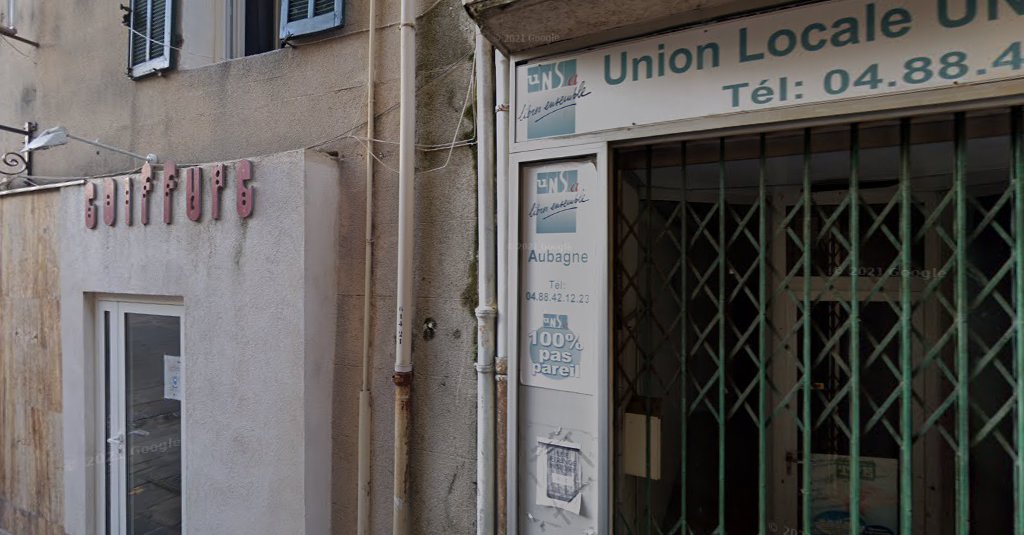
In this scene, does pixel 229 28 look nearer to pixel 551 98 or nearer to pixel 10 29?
pixel 10 29

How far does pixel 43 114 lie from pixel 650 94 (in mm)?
5580

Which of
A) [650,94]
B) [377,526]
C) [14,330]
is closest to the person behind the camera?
[650,94]

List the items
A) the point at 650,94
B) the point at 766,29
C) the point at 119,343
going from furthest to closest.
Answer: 1. the point at 119,343
2. the point at 650,94
3. the point at 766,29

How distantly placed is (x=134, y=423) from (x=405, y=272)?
3.08 m

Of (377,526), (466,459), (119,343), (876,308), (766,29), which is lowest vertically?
(377,526)

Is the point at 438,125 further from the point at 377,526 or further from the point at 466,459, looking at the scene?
the point at 377,526

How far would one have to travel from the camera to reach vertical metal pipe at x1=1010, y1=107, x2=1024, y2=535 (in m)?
1.95

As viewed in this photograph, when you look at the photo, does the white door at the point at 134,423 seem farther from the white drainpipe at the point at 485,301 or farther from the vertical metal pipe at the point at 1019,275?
the vertical metal pipe at the point at 1019,275

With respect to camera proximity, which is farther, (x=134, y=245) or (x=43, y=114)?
(x=43, y=114)

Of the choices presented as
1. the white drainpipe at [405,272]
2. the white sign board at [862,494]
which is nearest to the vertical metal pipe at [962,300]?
the white sign board at [862,494]

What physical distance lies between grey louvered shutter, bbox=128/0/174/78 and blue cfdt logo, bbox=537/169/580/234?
10.6ft

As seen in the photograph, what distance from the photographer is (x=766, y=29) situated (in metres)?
2.15

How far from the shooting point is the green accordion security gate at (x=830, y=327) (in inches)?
81.9

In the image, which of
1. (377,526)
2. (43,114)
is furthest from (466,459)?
(43,114)
